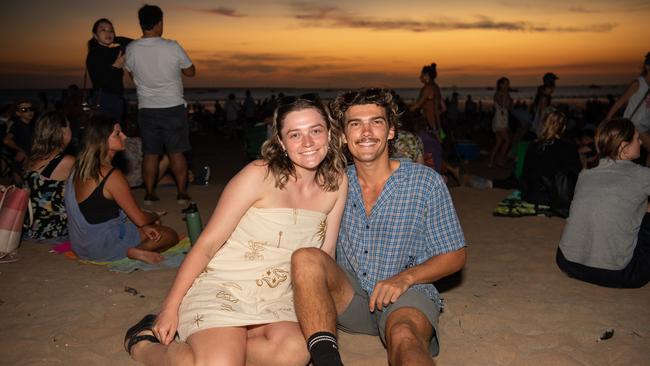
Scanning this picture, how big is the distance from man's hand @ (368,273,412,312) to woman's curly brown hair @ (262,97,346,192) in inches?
24.6

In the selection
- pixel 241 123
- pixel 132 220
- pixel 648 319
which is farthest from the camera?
pixel 241 123

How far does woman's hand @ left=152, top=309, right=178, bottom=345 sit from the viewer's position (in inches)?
110

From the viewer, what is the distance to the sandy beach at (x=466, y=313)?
336cm

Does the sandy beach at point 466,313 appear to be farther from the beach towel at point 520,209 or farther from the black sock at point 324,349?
the beach towel at point 520,209

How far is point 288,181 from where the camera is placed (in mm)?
3010

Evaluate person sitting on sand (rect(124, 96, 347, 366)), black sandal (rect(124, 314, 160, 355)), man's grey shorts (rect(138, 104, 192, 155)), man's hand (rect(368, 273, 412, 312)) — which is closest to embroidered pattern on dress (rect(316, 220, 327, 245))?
person sitting on sand (rect(124, 96, 347, 366))

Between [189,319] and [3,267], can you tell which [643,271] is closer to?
[189,319]

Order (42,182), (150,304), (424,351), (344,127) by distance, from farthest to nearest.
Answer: (42,182) < (150,304) < (344,127) < (424,351)

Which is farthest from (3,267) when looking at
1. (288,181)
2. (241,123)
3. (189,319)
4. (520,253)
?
(241,123)

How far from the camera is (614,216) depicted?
13.6 feet

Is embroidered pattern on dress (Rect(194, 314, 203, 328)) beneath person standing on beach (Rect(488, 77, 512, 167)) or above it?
beneath

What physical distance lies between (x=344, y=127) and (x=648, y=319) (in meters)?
2.68

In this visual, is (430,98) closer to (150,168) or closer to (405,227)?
(150,168)

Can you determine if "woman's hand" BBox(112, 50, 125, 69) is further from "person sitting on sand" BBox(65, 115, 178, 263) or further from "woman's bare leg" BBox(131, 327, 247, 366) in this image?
"woman's bare leg" BBox(131, 327, 247, 366)
